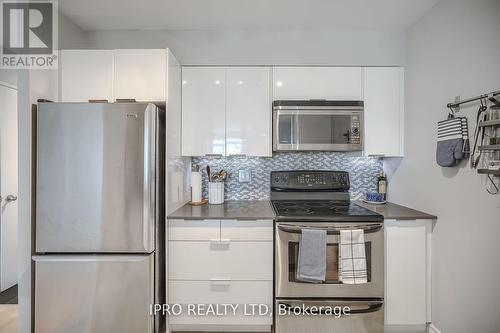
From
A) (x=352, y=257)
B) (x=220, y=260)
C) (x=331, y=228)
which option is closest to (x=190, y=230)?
(x=220, y=260)

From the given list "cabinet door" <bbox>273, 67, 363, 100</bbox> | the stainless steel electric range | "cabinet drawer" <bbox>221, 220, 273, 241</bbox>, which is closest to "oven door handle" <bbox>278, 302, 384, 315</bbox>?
the stainless steel electric range

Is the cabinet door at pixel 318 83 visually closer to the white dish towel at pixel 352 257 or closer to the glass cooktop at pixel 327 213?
the glass cooktop at pixel 327 213

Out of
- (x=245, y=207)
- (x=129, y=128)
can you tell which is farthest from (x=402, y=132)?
(x=129, y=128)

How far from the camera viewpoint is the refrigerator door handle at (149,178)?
65.9 inches

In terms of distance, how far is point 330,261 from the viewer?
1.78 metres

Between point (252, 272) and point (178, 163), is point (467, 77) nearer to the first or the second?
point (252, 272)

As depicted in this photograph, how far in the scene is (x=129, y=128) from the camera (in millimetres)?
1677

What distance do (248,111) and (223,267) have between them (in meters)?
1.29

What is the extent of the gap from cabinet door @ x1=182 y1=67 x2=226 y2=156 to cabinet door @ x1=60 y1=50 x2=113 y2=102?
0.58 m

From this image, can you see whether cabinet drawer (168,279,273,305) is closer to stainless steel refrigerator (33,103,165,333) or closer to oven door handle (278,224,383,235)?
stainless steel refrigerator (33,103,165,333)

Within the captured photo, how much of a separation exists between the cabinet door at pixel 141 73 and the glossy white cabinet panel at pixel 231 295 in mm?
1425

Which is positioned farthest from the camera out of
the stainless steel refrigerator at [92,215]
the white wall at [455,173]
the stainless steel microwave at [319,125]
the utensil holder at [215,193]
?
the utensil holder at [215,193]

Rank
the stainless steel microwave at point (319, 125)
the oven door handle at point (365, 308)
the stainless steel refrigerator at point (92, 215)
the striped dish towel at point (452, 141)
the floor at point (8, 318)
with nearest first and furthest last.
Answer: the striped dish towel at point (452, 141)
the stainless steel refrigerator at point (92, 215)
the oven door handle at point (365, 308)
the floor at point (8, 318)
the stainless steel microwave at point (319, 125)
